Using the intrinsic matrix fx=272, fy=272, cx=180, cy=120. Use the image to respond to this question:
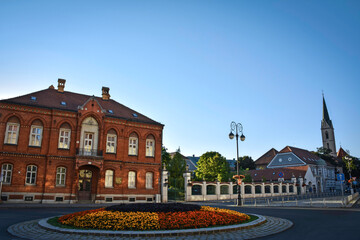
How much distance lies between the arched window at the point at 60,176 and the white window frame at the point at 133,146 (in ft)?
25.8

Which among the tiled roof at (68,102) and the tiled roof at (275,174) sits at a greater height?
the tiled roof at (68,102)

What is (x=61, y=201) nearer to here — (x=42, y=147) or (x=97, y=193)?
(x=97, y=193)

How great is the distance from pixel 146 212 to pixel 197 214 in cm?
223

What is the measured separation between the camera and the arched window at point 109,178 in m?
31.0

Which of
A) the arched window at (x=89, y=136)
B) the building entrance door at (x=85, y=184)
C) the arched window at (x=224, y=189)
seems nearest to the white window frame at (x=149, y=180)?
the building entrance door at (x=85, y=184)

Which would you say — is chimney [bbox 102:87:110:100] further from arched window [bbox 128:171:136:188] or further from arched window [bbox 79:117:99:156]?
arched window [bbox 128:171:136:188]

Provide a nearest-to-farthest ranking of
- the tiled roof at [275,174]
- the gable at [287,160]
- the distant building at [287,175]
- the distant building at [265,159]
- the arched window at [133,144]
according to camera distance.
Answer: the arched window at [133,144], the distant building at [287,175], the tiled roof at [275,174], the gable at [287,160], the distant building at [265,159]

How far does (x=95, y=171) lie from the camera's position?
3062 centimetres

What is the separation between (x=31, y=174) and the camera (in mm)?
27547

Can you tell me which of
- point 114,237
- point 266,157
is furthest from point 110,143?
point 266,157

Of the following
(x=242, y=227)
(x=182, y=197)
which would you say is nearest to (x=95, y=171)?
(x=182, y=197)

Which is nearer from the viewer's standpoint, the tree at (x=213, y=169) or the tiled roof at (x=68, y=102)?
the tiled roof at (x=68, y=102)

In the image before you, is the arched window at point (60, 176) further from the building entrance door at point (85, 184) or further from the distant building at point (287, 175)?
the distant building at point (287, 175)

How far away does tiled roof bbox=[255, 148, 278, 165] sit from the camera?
91.0 meters
